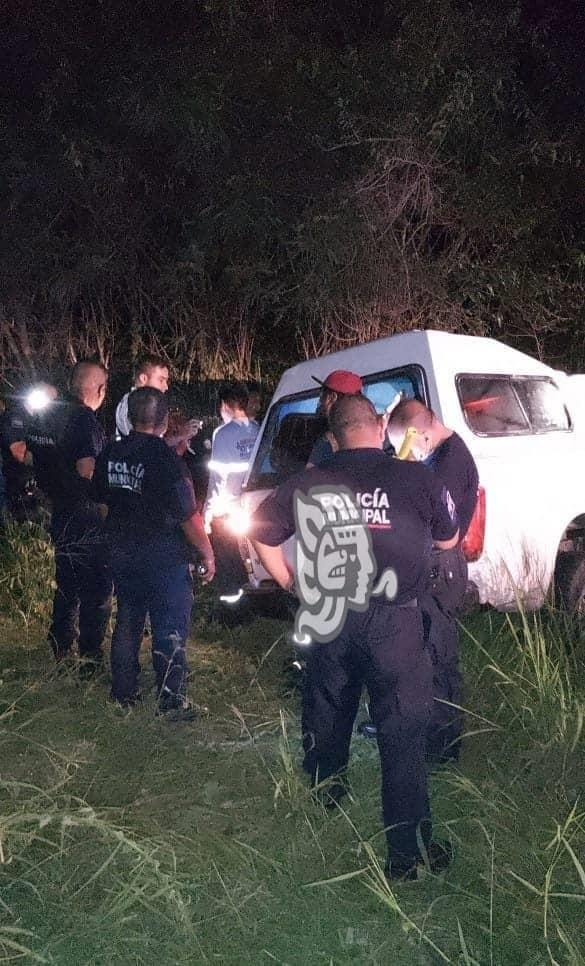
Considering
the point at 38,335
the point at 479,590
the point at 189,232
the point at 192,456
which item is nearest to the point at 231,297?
the point at 189,232

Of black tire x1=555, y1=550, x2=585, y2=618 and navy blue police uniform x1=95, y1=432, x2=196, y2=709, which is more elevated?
navy blue police uniform x1=95, y1=432, x2=196, y2=709

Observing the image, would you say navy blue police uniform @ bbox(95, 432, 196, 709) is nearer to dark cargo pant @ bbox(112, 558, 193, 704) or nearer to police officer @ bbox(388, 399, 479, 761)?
dark cargo pant @ bbox(112, 558, 193, 704)

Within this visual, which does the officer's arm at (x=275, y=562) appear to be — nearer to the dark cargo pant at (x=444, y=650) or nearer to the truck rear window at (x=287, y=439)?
the dark cargo pant at (x=444, y=650)

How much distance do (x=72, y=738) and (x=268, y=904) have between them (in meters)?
1.43

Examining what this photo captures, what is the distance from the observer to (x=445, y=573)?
11.7ft

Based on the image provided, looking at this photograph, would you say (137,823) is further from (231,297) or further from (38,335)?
(38,335)

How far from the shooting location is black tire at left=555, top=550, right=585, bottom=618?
5.03 m

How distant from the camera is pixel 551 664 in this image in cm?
404

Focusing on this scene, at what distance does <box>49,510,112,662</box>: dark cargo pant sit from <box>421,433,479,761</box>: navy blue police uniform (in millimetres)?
1868

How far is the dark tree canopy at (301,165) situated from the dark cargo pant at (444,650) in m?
7.03

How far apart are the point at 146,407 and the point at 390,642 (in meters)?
1.90

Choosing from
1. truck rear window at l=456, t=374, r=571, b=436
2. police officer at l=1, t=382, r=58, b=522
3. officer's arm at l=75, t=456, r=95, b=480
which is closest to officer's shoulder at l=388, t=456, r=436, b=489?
truck rear window at l=456, t=374, r=571, b=436

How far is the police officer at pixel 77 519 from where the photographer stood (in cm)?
476

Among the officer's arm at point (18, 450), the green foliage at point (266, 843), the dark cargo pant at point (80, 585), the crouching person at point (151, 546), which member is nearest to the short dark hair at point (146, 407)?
the crouching person at point (151, 546)
